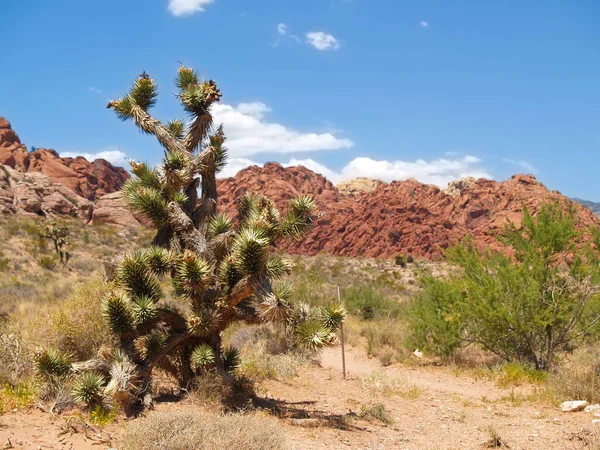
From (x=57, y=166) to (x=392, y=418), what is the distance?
67.5 metres

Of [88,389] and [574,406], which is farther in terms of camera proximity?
[574,406]

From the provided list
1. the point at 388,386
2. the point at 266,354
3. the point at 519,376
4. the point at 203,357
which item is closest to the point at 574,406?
the point at 519,376

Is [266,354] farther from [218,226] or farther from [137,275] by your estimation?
[137,275]

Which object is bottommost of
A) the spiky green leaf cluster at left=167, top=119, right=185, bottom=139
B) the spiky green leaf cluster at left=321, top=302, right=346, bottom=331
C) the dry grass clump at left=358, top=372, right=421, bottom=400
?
the dry grass clump at left=358, top=372, right=421, bottom=400

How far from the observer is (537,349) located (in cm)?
1216

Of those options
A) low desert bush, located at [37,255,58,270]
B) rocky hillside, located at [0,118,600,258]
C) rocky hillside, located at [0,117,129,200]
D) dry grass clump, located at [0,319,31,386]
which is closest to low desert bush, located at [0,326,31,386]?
dry grass clump, located at [0,319,31,386]

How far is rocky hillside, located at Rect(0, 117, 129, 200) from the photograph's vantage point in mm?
62000

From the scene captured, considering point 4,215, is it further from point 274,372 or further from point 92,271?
point 274,372

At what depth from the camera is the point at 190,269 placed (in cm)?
764

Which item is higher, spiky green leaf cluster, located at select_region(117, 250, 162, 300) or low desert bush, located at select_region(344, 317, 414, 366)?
spiky green leaf cluster, located at select_region(117, 250, 162, 300)

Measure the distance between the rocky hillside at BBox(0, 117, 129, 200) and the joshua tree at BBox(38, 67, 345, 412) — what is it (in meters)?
55.8

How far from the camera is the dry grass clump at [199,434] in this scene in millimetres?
5102

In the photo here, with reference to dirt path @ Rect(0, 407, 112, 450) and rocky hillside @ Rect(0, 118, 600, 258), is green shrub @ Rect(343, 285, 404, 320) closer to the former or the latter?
dirt path @ Rect(0, 407, 112, 450)

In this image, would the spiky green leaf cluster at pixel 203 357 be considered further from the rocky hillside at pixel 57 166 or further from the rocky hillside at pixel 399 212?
the rocky hillside at pixel 57 166
